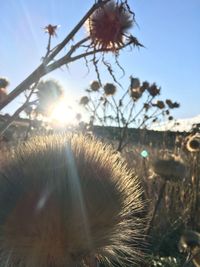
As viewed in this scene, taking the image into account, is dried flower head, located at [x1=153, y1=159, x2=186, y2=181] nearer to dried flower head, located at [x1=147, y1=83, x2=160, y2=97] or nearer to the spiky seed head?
dried flower head, located at [x1=147, y1=83, x2=160, y2=97]

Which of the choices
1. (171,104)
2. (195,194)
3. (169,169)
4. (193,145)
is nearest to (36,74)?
(169,169)

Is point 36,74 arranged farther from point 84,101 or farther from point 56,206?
point 84,101

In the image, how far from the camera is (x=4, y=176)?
1.98 meters

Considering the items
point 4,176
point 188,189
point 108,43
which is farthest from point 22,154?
point 188,189

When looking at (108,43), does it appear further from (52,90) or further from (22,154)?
(52,90)

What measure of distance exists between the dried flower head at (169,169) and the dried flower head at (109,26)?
6.12 ft

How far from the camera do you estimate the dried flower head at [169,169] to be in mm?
4457

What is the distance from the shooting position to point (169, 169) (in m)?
4.46

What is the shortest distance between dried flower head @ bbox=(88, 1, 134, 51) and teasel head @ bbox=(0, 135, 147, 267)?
0.92 m

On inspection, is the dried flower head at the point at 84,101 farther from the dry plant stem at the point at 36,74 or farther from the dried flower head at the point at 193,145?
the dry plant stem at the point at 36,74

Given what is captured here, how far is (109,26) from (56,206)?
1.36m

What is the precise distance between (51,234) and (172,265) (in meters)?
2.64

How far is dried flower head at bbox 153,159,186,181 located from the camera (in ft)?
14.6

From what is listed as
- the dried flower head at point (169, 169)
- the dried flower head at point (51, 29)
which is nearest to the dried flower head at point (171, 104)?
the dried flower head at point (169, 169)
